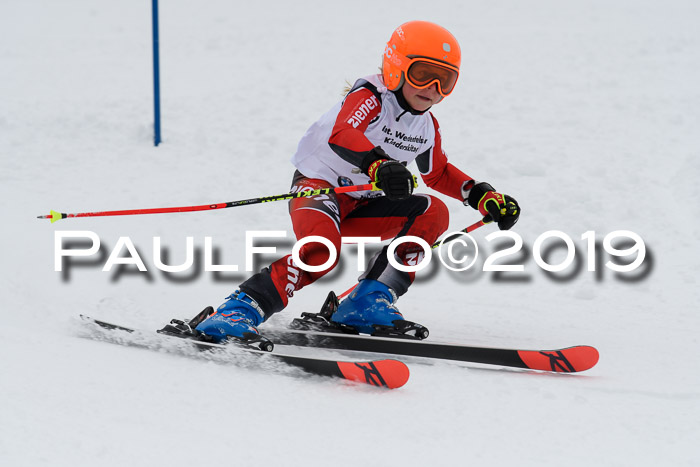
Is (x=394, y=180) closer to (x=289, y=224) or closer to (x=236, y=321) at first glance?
(x=236, y=321)

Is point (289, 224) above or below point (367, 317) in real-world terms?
above

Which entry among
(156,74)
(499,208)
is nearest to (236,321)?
(499,208)

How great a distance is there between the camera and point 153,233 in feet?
18.9

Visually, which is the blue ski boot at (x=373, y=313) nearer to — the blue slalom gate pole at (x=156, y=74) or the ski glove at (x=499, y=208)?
the ski glove at (x=499, y=208)

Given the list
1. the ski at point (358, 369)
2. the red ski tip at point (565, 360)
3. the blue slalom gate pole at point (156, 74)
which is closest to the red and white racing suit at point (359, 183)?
the ski at point (358, 369)

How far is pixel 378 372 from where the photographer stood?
2.76m

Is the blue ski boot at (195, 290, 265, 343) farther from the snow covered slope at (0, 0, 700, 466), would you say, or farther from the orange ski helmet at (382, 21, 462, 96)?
the orange ski helmet at (382, 21, 462, 96)

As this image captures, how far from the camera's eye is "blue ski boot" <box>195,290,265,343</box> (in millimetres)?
3180

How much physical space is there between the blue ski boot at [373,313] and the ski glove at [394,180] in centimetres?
79

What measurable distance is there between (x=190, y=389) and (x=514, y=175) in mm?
4932

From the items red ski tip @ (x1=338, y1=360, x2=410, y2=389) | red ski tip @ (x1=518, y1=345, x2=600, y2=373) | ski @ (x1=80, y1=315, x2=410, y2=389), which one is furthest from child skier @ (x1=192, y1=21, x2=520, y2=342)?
red ski tip @ (x1=518, y1=345, x2=600, y2=373)

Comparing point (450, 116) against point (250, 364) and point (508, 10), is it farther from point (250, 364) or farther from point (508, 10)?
point (250, 364)

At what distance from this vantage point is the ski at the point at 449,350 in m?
3.13

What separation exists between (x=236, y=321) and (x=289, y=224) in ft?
9.70
